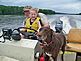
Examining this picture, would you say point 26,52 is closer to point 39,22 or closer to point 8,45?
point 8,45

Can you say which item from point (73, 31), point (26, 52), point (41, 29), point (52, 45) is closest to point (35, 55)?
point (26, 52)

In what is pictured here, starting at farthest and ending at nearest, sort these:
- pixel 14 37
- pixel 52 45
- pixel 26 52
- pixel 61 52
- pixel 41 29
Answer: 1. pixel 61 52
2. pixel 52 45
3. pixel 41 29
4. pixel 14 37
5. pixel 26 52

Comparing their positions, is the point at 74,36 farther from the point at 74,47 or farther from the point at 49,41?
the point at 49,41

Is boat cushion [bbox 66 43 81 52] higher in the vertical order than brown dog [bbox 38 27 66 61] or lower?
lower

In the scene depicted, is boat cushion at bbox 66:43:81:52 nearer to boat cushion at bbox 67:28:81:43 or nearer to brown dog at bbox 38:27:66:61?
boat cushion at bbox 67:28:81:43

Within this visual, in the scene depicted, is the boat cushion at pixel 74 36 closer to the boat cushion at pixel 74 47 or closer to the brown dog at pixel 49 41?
the boat cushion at pixel 74 47

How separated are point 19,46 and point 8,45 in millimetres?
116

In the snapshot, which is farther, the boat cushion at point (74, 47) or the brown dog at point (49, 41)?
the boat cushion at point (74, 47)

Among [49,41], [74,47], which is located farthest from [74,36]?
[49,41]

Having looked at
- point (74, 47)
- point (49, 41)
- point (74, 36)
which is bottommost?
point (74, 47)

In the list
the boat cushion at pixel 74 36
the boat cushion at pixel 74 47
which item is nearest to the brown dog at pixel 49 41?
the boat cushion at pixel 74 47

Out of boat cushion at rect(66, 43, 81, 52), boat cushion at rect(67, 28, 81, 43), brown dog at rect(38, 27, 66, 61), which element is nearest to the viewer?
brown dog at rect(38, 27, 66, 61)

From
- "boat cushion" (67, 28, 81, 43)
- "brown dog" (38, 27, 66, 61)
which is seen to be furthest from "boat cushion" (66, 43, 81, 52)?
"brown dog" (38, 27, 66, 61)

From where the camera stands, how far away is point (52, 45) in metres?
4.10
